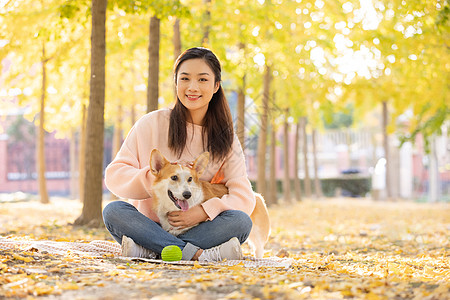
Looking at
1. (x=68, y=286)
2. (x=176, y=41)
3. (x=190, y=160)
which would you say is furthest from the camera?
(x=176, y=41)

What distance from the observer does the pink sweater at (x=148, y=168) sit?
3.99m

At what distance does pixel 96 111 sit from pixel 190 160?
10.8 ft

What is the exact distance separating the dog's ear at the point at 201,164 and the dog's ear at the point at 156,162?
0.23m

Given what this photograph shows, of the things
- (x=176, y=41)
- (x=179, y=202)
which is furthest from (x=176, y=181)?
(x=176, y=41)

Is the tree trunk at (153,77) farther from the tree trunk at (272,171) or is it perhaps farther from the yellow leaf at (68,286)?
the tree trunk at (272,171)

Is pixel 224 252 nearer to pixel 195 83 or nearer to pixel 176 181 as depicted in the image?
pixel 176 181

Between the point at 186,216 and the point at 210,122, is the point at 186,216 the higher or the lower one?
the lower one

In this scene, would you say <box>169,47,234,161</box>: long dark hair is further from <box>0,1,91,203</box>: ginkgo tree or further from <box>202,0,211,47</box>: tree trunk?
<box>202,0,211,47</box>: tree trunk

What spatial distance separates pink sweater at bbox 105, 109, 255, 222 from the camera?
13.1 ft

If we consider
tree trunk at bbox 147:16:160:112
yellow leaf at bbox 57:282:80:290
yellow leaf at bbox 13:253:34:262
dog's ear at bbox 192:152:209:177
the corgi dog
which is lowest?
yellow leaf at bbox 57:282:80:290

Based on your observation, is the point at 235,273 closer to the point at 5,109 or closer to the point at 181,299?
the point at 181,299

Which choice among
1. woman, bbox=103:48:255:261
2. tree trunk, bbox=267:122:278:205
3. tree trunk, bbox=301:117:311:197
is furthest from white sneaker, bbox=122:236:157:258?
tree trunk, bbox=301:117:311:197

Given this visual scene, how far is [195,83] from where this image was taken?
417 cm

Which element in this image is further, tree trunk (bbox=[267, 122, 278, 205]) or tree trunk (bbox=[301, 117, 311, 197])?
tree trunk (bbox=[301, 117, 311, 197])
